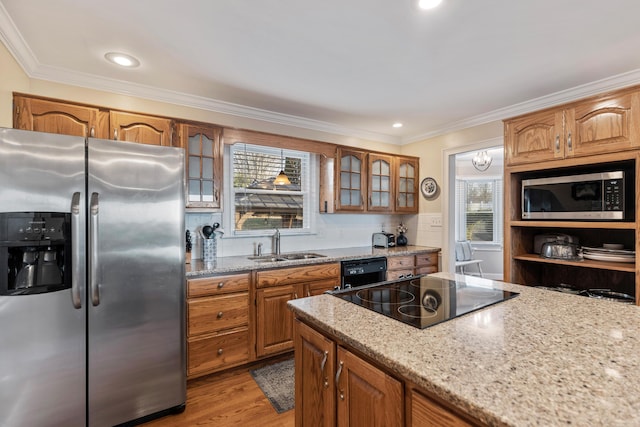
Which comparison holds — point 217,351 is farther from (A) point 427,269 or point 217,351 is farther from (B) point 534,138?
(B) point 534,138

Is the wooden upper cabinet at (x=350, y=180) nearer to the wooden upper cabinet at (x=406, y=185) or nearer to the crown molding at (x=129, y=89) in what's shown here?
the crown molding at (x=129, y=89)

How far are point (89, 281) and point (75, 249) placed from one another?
199 mm

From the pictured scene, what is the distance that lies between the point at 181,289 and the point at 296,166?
2.01 meters

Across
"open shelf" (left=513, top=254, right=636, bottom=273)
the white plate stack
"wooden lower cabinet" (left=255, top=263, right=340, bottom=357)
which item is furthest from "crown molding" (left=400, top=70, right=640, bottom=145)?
"wooden lower cabinet" (left=255, top=263, right=340, bottom=357)

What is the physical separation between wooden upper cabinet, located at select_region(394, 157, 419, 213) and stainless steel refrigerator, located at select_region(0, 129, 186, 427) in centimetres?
276

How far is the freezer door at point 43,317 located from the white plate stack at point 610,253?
3.50 meters

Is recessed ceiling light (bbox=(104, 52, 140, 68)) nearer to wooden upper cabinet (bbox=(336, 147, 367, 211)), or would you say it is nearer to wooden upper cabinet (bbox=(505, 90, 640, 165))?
wooden upper cabinet (bbox=(336, 147, 367, 211))

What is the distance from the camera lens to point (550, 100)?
2887 mm

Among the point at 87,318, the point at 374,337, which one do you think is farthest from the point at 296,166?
the point at 374,337

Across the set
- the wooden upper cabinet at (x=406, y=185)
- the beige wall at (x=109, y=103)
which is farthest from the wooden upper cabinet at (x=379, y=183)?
the beige wall at (x=109, y=103)

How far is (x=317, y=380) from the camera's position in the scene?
1.31 metres

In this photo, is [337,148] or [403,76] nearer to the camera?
[403,76]

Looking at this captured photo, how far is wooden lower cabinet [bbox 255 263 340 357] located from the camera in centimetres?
262

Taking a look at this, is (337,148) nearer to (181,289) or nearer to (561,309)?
(181,289)
